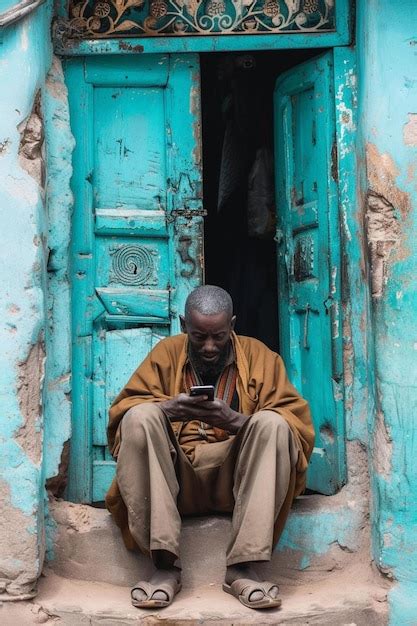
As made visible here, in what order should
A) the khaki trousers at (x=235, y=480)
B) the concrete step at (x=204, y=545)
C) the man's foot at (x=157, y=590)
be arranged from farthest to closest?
the concrete step at (x=204, y=545)
the man's foot at (x=157, y=590)
the khaki trousers at (x=235, y=480)

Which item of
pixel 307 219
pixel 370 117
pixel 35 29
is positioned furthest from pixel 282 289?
Result: pixel 35 29

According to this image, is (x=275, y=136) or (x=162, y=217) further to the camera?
(x=275, y=136)

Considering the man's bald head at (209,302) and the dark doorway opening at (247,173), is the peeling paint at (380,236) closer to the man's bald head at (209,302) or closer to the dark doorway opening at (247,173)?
the man's bald head at (209,302)

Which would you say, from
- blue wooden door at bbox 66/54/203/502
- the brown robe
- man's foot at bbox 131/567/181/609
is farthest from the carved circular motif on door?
man's foot at bbox 131/567/181/609

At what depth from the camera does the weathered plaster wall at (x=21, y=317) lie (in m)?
4.82

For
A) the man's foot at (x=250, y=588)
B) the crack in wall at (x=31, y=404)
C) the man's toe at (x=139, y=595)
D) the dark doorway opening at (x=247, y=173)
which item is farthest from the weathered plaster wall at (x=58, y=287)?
the dark doorway opening at (x=247, y=173)

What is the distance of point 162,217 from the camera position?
5.59 m

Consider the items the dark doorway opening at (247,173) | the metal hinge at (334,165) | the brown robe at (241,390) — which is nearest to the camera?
the brown robe at (241,390)

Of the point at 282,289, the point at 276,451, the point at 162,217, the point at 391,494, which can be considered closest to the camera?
the point at 276,451

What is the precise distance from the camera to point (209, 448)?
493cm

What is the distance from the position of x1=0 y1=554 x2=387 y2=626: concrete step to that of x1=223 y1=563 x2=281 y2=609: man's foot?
0.14ft

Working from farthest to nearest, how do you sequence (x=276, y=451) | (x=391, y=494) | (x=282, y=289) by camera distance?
(x=282, y=289) < (x=391, y=494) < (x=276, y=451)

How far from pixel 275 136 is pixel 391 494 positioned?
2083 mm

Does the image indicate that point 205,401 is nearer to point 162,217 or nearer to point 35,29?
point 162,217
